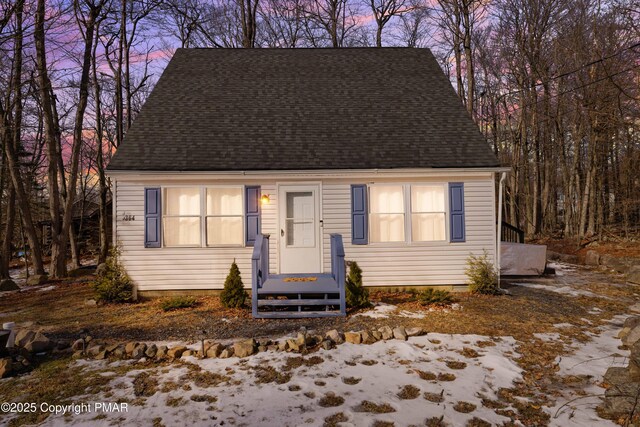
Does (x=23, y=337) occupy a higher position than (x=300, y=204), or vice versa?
(x=300, y=204)

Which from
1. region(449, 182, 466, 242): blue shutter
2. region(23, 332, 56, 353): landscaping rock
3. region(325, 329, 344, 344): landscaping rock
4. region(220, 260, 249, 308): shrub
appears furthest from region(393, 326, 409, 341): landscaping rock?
region(23, 332, 56, 353): landscaping rock

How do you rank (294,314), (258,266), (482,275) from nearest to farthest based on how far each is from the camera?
(294,314)
(258,266)
(482,275)

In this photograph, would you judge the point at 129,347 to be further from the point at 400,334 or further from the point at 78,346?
the point at 400,334

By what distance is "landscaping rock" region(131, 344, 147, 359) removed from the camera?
16.2 ft

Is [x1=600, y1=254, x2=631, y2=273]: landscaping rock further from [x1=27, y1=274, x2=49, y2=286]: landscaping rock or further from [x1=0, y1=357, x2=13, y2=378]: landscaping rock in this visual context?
[x1=27, y1=274, x2=49, y2=286]: landscaping rock

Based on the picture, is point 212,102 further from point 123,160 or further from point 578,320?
point 578,320

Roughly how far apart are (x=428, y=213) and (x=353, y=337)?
15.0 ft

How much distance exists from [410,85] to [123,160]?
823cm

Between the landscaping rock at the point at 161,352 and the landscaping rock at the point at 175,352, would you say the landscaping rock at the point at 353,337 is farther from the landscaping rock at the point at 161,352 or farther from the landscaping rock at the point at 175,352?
the landscaping rock at the point at 161,352

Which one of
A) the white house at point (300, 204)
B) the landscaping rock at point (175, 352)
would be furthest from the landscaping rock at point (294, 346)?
the white house at point (300, 204)

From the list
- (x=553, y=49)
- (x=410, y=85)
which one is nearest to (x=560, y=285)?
(x=410, y=85)

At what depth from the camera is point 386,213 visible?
29.8ft

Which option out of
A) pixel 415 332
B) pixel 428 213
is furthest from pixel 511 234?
pixel 415 332

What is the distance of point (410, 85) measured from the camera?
11.5 m
